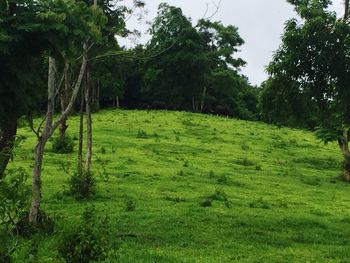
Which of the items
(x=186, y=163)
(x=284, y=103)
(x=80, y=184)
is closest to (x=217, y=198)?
(x=284, y=103)

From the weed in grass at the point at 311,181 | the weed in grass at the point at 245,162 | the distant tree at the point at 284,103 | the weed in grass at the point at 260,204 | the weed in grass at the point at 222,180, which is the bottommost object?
the weed in grass at the point at 311,181

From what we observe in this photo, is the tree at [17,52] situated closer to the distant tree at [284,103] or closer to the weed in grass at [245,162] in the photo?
the distant tree at [284,103]

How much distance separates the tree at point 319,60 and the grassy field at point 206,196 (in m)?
4.40

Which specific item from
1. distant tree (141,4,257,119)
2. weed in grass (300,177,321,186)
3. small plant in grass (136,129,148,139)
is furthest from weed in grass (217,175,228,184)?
distant tree (141,4,257,119)

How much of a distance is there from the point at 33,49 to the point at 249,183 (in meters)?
17.9

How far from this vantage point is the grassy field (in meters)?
15.1

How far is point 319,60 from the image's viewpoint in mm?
17203

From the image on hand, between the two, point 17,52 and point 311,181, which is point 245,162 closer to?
point 311,181

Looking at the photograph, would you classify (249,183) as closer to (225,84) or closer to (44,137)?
(44,137)

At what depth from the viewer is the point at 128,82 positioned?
253 feet

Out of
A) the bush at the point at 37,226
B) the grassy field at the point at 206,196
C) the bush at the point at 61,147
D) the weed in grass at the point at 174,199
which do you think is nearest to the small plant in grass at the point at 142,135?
the grassy field at the point at 206,196

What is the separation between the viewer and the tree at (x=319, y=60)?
1722 cm

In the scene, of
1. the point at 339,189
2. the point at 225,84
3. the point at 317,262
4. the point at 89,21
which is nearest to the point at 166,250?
the point at 317,262

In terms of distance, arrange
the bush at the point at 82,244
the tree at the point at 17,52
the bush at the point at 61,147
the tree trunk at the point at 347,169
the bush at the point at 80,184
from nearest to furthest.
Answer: the bush at the point at 82,244 < the tree at the point at 17,52 < the bush at the point at 80,184 < the tree trunk at the point at 347,169 < the bush at the point at 61,147
